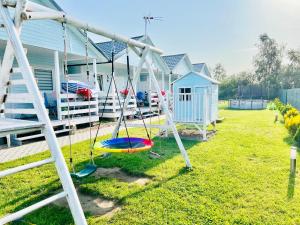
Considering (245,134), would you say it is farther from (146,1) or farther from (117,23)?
(117,23)

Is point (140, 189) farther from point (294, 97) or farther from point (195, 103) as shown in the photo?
point (294, 97)

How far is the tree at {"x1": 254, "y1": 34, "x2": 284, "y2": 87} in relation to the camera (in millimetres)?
36531

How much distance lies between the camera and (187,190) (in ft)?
11.3

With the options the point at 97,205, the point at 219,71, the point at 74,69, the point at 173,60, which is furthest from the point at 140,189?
the point at 219,71

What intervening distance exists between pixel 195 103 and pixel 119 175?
4177 mm

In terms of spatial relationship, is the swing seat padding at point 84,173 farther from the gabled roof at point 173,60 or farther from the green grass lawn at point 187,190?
the gabled roof at point 173,60

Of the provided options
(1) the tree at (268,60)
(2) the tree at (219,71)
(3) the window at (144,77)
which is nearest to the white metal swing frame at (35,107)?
(3) the window at (144,77)

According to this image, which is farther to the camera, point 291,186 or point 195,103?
point 195,103

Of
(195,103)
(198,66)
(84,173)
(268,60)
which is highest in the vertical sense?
(268,60)

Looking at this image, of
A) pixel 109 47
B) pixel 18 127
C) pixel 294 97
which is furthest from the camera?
pixel 294 97

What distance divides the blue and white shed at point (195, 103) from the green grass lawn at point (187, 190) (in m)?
1.96

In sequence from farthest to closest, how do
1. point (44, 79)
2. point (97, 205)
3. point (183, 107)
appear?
point (44, 79) < point (183, 107) < point (97, 205)

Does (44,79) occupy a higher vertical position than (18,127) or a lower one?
higher

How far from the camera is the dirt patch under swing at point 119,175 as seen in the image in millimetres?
3886
